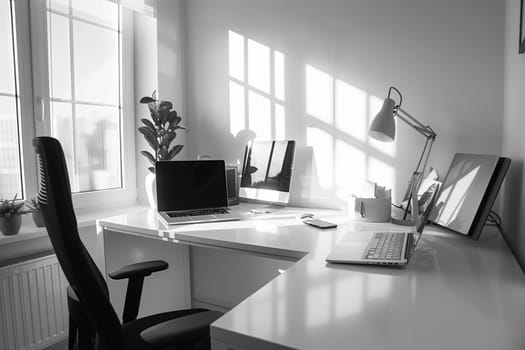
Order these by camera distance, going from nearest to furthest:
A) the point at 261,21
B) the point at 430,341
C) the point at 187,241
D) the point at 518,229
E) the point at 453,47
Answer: the point at 430,341
the point at 518,229
the point at 187,241
the point at 453,47
the point at 261,21

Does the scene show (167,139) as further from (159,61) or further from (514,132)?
(514,132)

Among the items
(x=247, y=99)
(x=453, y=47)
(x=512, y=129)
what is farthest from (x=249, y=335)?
(x=247, y=99)

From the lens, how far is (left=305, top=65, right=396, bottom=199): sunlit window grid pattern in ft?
6.55

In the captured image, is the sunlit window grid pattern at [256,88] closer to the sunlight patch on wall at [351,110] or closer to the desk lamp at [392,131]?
the sunlight patch on wall at [351,110]

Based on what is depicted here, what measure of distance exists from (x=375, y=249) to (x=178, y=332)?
24.9 inches

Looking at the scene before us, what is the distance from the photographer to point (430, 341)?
70 cm

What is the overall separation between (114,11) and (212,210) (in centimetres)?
150

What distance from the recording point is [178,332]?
37.3 inches

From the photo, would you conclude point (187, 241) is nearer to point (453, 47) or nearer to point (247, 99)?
point (247, 99)

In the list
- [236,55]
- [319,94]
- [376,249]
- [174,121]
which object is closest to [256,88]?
[236,55]

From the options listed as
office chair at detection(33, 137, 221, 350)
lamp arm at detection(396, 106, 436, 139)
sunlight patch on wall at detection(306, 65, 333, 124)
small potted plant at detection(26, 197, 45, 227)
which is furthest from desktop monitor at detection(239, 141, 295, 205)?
office chair at detection(33, 137, 221, 350)

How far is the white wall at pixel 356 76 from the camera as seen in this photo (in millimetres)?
1766

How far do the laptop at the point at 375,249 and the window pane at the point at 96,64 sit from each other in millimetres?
1833

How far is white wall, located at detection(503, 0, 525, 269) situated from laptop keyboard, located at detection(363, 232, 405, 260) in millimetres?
342
